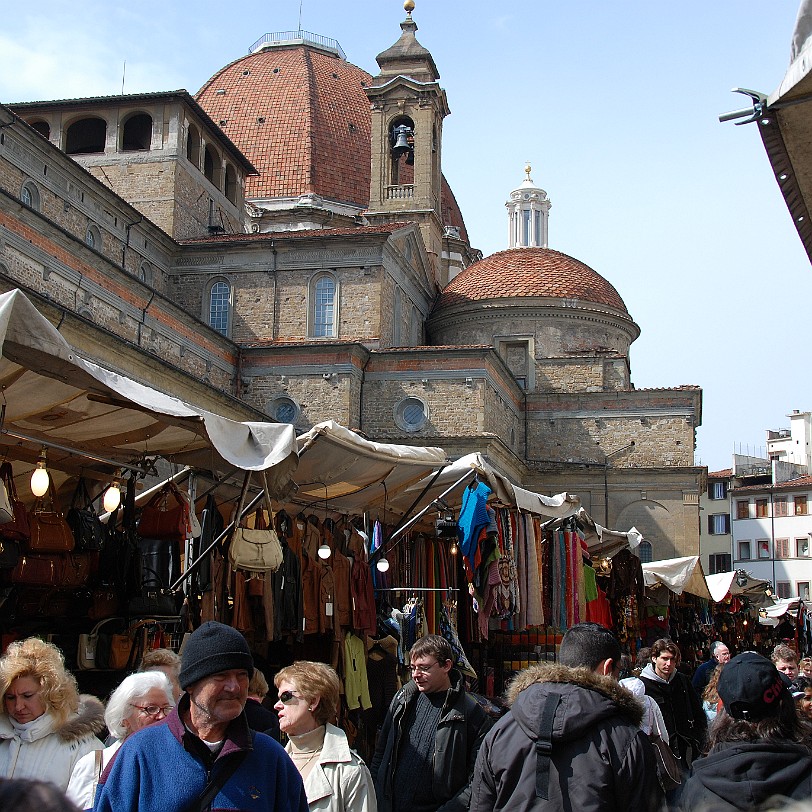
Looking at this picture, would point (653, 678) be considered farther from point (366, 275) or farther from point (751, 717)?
point (366, 275)

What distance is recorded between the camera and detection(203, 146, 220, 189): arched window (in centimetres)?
3462

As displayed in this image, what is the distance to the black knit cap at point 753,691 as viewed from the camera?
3670mm

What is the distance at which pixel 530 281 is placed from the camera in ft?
119

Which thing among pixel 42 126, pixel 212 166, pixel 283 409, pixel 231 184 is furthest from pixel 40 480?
pixel 231 184

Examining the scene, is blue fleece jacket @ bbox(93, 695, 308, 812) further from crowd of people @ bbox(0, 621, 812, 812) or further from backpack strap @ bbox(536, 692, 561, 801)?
backpack strap @ bbox(536, 692, 561, 801)

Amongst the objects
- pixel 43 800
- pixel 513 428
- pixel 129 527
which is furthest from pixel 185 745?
pixel 513 428

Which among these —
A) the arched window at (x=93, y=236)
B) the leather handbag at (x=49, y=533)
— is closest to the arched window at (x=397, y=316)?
the arched window at (x=93, y=236)

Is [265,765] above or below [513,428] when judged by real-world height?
below

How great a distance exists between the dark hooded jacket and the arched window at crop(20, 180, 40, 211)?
2413 centimetres

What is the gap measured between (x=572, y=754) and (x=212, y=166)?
33.1 meters

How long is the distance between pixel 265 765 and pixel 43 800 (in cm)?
181

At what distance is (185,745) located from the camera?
327cm

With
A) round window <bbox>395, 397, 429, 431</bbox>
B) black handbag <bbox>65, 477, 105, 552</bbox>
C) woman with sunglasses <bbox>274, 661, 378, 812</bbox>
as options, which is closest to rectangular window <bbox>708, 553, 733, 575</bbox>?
round window <bbox>395, 397, 429, 431</bbox>

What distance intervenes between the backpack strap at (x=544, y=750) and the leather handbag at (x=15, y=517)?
4038 millimetres
